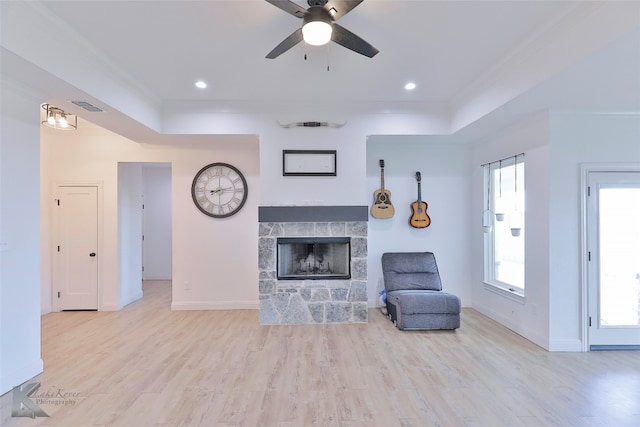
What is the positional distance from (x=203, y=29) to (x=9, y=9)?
4.10ft

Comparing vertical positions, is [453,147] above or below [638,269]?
above

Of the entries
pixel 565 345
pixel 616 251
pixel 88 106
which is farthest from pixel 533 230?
pixel 88 106

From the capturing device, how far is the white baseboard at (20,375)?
2668mm

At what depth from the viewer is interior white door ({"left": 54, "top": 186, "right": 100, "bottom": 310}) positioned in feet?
16.5

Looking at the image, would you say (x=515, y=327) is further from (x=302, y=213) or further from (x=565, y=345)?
(x=302, y=213)

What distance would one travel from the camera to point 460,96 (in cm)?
419

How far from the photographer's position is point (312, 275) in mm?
4500

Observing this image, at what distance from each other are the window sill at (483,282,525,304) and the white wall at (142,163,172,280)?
21.4ft

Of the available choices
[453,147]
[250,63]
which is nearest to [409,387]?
[250,63]

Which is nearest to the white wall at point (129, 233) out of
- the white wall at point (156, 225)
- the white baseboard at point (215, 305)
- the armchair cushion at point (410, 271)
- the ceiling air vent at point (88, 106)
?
the white baseboard at point (215, 305)

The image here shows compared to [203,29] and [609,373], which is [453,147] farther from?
[203,29]

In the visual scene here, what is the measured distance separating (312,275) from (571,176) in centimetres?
321

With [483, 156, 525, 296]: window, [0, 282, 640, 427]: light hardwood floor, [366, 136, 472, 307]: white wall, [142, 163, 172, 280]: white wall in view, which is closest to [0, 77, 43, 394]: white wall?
[0, 282, 640, 427]: light hardwood floor

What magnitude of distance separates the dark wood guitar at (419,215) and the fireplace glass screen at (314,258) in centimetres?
128
